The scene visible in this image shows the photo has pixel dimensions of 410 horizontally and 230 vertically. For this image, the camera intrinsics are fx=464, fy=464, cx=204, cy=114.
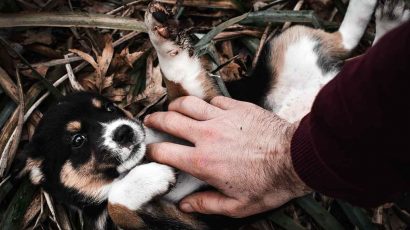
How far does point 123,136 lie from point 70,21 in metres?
0.92

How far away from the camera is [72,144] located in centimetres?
240

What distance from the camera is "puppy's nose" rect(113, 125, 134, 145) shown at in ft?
7.59

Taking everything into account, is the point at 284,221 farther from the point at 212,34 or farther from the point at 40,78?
the point at 40,78

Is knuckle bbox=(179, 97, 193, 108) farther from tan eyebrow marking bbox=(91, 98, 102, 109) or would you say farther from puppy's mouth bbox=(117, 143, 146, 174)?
tan eyebrow marking bbox=(91, 98, 102, 109)

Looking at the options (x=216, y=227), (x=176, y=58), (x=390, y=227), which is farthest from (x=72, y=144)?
(x=390, y=227)

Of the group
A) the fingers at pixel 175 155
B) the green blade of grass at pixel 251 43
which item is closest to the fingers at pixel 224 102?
the fingers at pixel 175 155

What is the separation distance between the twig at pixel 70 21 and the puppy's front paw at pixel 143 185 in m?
1.01

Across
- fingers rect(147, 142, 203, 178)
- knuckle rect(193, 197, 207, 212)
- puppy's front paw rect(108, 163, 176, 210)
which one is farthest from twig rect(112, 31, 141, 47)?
knuckle rect(193, 197, 207, 212)

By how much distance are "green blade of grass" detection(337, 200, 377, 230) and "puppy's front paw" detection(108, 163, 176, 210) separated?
1140mm

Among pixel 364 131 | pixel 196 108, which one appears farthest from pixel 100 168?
pixel 364 131

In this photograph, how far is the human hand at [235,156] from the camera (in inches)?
77.0

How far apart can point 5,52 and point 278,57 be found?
1.68 meters

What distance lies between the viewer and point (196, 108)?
90.6 inches

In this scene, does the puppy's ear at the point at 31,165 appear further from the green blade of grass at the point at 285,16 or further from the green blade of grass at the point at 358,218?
the green blade of grass at the point at 358,218
